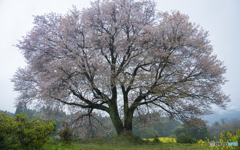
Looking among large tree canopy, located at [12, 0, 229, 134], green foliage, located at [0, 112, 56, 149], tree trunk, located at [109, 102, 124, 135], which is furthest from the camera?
tree trunk, located at [109, 102, 124, 135]

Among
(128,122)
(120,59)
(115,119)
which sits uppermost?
(120,59)

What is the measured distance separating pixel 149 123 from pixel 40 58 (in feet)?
35.0

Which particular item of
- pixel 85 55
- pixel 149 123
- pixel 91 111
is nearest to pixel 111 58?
pixel 85 55

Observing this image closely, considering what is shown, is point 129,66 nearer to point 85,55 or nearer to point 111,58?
point 111,58

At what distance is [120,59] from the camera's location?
11664mm

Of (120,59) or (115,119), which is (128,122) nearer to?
(115,119)

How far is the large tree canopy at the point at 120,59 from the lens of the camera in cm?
884

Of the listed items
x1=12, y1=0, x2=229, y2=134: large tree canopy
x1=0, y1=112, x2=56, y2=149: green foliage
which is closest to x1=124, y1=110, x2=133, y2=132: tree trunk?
x1=12, y1=0, x2=229, y2=134: large tree canopy

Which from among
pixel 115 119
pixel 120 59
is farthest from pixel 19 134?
pixel 120 59

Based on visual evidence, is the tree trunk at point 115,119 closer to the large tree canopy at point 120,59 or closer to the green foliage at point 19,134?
the large tree canopy at point 120,59

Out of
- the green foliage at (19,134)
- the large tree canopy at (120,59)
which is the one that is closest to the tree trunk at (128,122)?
the large tree canopy at (120,59)

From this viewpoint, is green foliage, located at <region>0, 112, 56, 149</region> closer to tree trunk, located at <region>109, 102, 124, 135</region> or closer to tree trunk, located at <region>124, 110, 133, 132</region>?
tree trunk, located at <region>109, 102, 124, 135</region>

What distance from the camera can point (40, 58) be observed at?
10.2 m

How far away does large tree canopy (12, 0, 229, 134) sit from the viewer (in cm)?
884
